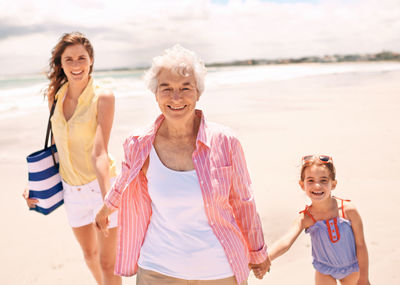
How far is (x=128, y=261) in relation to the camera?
2072mm

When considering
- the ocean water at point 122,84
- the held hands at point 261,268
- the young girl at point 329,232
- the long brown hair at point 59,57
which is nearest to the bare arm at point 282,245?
the young girl at point 329,232

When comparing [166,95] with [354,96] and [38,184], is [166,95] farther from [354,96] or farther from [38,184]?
[354,96]

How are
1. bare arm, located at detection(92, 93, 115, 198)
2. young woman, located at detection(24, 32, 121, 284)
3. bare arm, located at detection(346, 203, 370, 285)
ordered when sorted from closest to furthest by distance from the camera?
bare arm, located at detection(346, 203, 370, 285) < bare arm, located at detection(92, 93, 115, 198) < young woman, located at detection(24, 32, 121, 284)

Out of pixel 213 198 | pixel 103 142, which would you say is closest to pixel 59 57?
pixel 103 142

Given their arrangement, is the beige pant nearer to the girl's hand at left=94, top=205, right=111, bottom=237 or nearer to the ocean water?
the girl's hand at left=94, top=205, right=111, bottom=237

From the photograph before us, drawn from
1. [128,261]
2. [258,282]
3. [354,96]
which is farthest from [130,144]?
[354,96]

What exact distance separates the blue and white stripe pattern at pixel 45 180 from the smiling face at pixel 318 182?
1913 mm

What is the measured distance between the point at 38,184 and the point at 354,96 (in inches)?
552

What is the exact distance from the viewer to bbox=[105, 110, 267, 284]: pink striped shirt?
1.87 meters

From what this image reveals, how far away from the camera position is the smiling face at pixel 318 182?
7.41 ft

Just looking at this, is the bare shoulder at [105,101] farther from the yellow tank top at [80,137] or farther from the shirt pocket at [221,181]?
the shirt pocket at [221,181]

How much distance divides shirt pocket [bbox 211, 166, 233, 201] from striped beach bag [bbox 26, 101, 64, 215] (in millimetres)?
1548

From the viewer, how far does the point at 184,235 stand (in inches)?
73.7

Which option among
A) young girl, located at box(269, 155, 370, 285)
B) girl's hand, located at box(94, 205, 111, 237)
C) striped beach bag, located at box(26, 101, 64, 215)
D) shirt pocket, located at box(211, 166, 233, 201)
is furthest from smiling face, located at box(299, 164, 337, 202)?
striped beach bag, located at box(26, 101, 64, 215)
